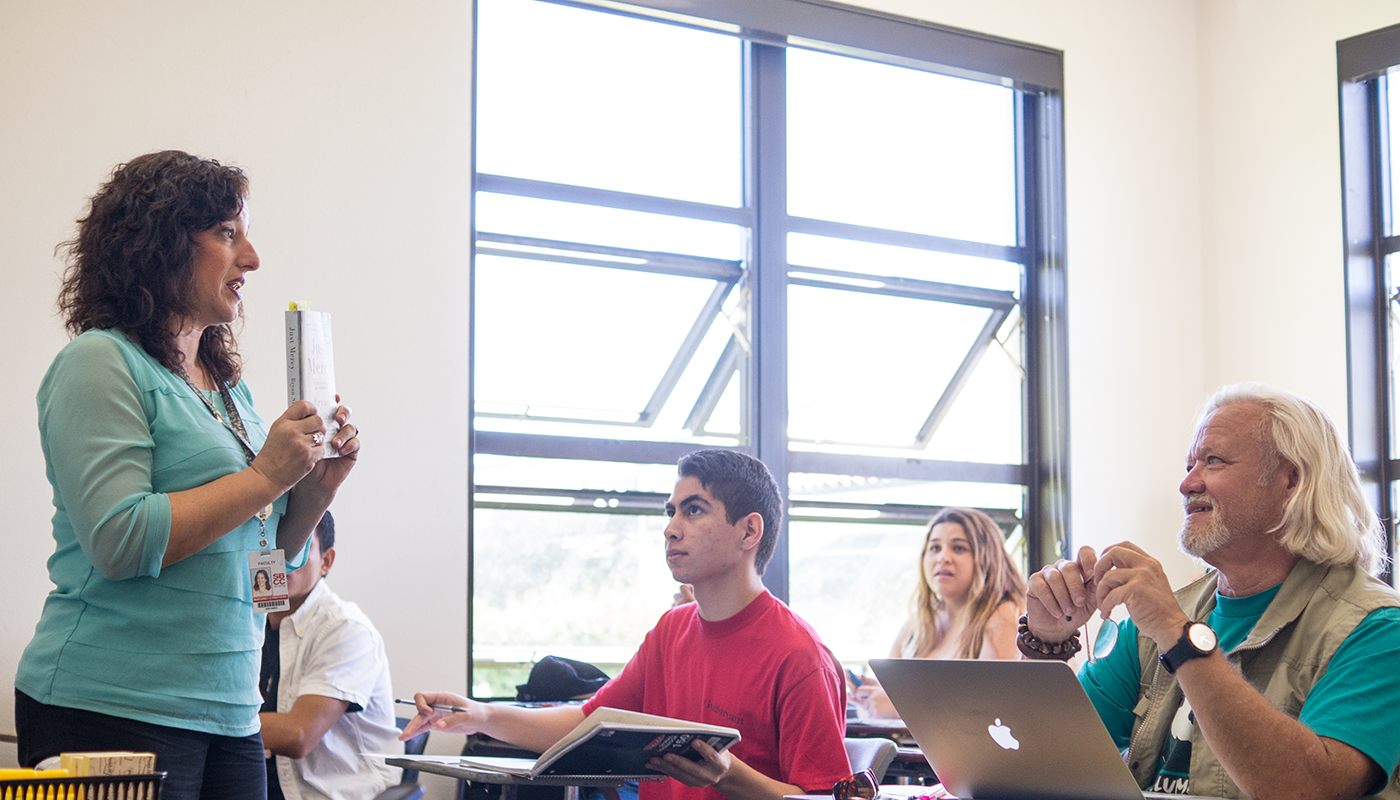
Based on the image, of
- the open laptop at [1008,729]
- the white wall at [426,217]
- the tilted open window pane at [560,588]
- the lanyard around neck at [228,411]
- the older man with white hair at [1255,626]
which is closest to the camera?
the open laptop at [1008,729]

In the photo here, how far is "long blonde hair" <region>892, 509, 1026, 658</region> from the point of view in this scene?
4.09 meters

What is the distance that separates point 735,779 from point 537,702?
5.06 feet

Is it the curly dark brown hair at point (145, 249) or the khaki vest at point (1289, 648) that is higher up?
the curly dark brown hair at point (145, 249)

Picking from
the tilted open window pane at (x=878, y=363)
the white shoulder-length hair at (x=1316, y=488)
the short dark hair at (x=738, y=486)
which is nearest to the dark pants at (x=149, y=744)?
the short dark hair at (x=738, y=486)

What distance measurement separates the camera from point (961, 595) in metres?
4.20

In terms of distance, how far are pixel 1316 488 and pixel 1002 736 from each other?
0.69m

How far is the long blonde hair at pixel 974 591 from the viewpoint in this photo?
13.4ft

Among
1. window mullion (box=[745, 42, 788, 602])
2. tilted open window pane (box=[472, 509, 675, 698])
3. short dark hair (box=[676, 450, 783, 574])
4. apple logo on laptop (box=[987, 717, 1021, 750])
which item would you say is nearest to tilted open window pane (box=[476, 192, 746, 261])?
window mullion (box=[745, 42, 788, 602])

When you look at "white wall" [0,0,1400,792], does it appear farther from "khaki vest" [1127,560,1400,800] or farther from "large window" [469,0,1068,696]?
"khaki vest" [1127,560,1400,800]

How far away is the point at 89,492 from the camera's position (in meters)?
1.50

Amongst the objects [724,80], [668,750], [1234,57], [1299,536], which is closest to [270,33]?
[724,80]

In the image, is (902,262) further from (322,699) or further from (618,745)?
(618,745)

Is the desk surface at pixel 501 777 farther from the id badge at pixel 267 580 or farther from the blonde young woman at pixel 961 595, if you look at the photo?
the blonde young woman at pixel 961 595

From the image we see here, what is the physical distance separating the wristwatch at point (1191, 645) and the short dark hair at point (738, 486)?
3.19 feet
